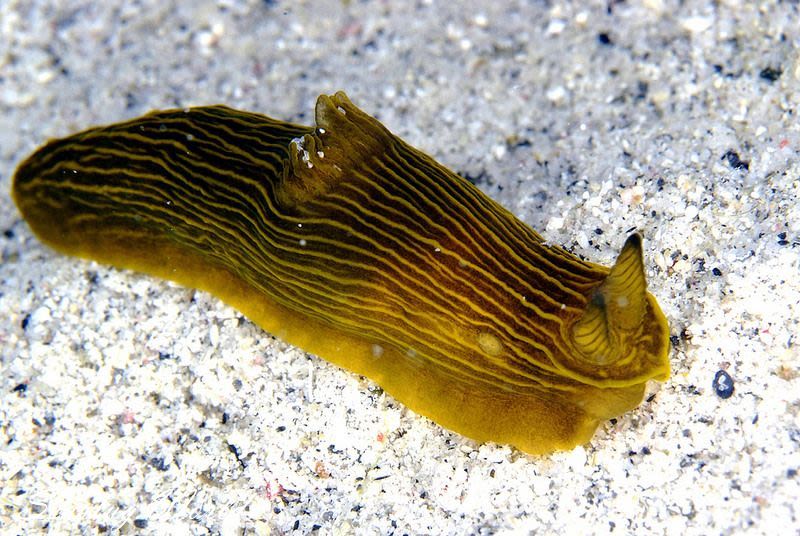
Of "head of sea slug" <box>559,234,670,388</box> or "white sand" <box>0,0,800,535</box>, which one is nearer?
"head of sea slug" <box>559,234,670,388</box>

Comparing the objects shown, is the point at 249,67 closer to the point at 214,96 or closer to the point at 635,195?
the point at 214,96

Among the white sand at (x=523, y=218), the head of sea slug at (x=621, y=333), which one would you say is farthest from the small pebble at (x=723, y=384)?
the head of sea slug at (x=621, y=333)

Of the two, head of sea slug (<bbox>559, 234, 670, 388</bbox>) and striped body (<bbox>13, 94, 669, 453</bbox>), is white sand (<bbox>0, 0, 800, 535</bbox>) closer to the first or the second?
striped body (<bbox>13, 94, 669, 453</bbox>)

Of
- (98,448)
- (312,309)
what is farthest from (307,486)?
(98,448)

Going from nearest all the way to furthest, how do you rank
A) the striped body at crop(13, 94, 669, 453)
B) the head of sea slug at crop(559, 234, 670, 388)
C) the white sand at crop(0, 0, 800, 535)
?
1. the head of sea slug at crop(559, 234, 670, 388)
2. the striped body at crop(13, 94, 669, 453)
3. the white sand at crop(0, 0, 800, 535)

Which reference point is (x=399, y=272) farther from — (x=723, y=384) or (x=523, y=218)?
(x=723, y=384)

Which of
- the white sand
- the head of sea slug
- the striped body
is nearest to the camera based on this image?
the head of sea slug

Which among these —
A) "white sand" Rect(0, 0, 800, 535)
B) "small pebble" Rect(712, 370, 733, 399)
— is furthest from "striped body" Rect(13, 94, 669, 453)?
"small pebble" Rect(712, 370, 733, 399)
